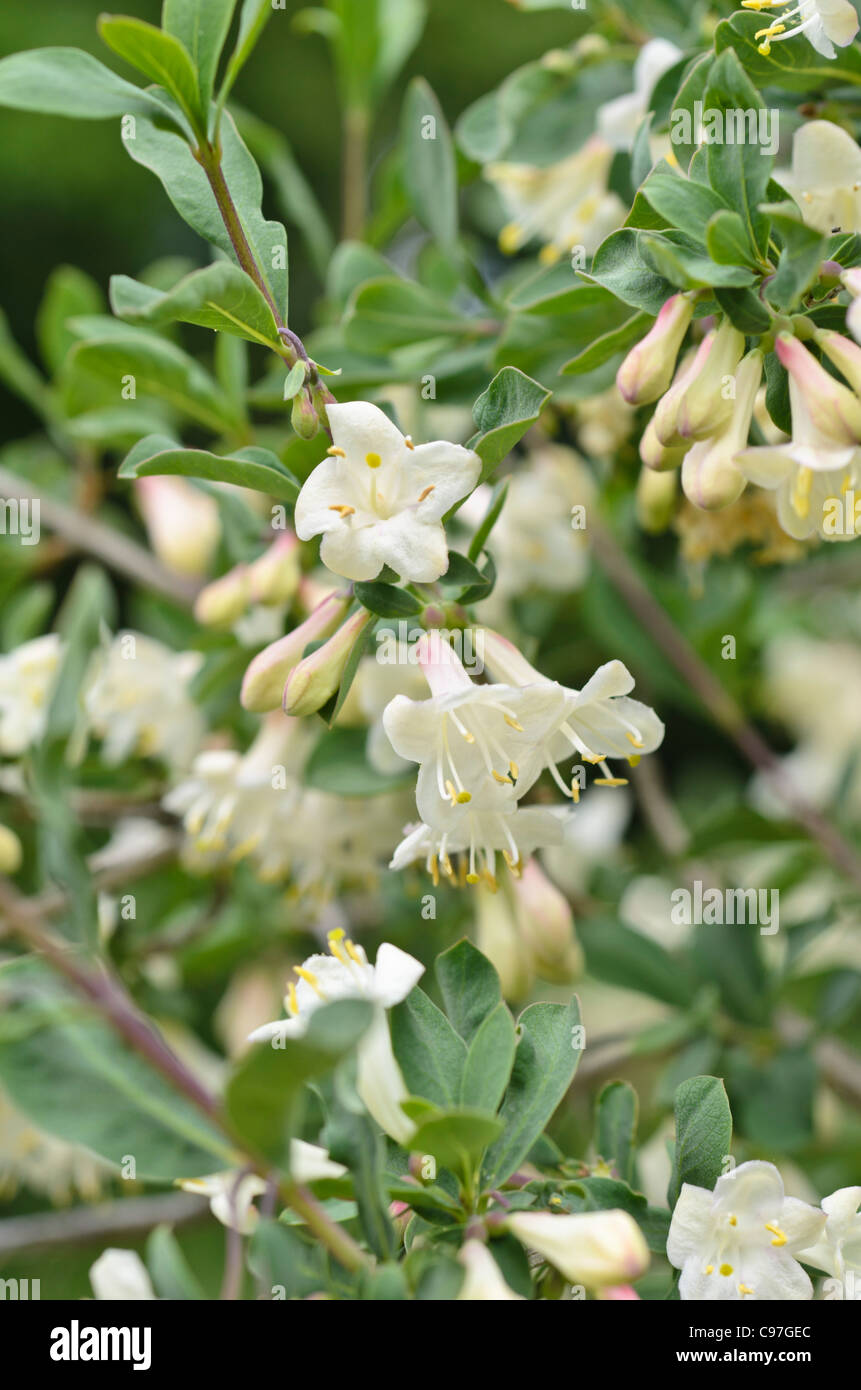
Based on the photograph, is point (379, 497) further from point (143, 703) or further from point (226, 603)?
point (143, 703)

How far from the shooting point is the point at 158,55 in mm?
522

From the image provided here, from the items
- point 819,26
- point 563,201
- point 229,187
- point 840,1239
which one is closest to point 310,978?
point 840,1239

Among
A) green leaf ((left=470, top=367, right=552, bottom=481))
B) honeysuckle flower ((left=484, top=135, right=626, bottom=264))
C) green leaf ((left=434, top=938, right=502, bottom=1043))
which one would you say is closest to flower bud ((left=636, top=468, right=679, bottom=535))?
honeysuckle flower ((left=484, top=135, right=626, bottom=264))

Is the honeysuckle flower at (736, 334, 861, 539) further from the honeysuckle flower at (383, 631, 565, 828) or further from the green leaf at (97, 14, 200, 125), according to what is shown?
the green leaf at (97, 14, 200, 125)

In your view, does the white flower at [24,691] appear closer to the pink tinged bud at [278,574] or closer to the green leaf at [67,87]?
the pink tinged bud at [278,574]

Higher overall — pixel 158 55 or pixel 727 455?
pixel 158 55

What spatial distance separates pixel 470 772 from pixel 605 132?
1.46 ft

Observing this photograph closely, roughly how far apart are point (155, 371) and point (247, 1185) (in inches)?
19.1

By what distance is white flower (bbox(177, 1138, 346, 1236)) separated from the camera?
0.50 meters

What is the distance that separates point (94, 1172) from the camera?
3.39ft

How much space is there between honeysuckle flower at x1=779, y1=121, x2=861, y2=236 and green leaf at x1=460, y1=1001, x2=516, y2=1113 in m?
0.39

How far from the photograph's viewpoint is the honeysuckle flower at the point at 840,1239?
1.71 ft
